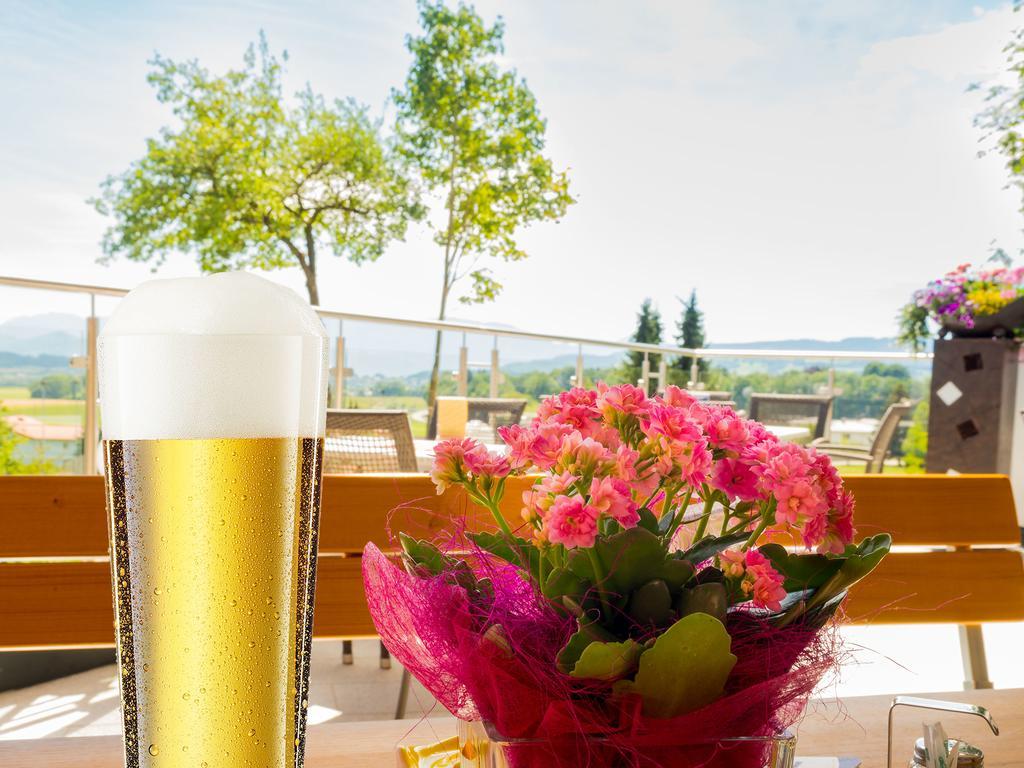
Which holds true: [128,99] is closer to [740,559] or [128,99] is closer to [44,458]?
[44,458]

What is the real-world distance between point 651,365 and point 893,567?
566cm

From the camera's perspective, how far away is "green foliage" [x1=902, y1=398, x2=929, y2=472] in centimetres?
646

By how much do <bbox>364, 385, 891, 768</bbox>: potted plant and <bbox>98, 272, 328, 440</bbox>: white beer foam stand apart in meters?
0.11

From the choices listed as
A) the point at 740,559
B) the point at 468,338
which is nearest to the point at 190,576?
the point at 740,559

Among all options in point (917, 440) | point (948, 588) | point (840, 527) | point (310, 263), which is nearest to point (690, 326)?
point (310, 263)

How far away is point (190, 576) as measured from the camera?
30 centimetres

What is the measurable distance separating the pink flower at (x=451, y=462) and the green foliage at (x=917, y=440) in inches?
262

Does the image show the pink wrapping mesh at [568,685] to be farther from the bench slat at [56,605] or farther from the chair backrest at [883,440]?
the chair backrest at [883,440]

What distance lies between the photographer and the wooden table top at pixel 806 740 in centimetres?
64

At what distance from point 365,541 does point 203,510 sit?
1174 mm

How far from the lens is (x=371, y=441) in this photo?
10.6ft

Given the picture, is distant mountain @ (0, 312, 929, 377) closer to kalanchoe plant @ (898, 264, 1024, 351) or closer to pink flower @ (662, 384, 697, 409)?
kalanchoe plant @ (898, 264, 1024, 351)

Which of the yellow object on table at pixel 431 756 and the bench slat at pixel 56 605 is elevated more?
the yellow object on table at pixel 431 756

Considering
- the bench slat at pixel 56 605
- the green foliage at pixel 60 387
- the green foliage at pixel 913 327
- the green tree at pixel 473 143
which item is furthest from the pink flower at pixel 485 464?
the green tree at pixel 473 143
